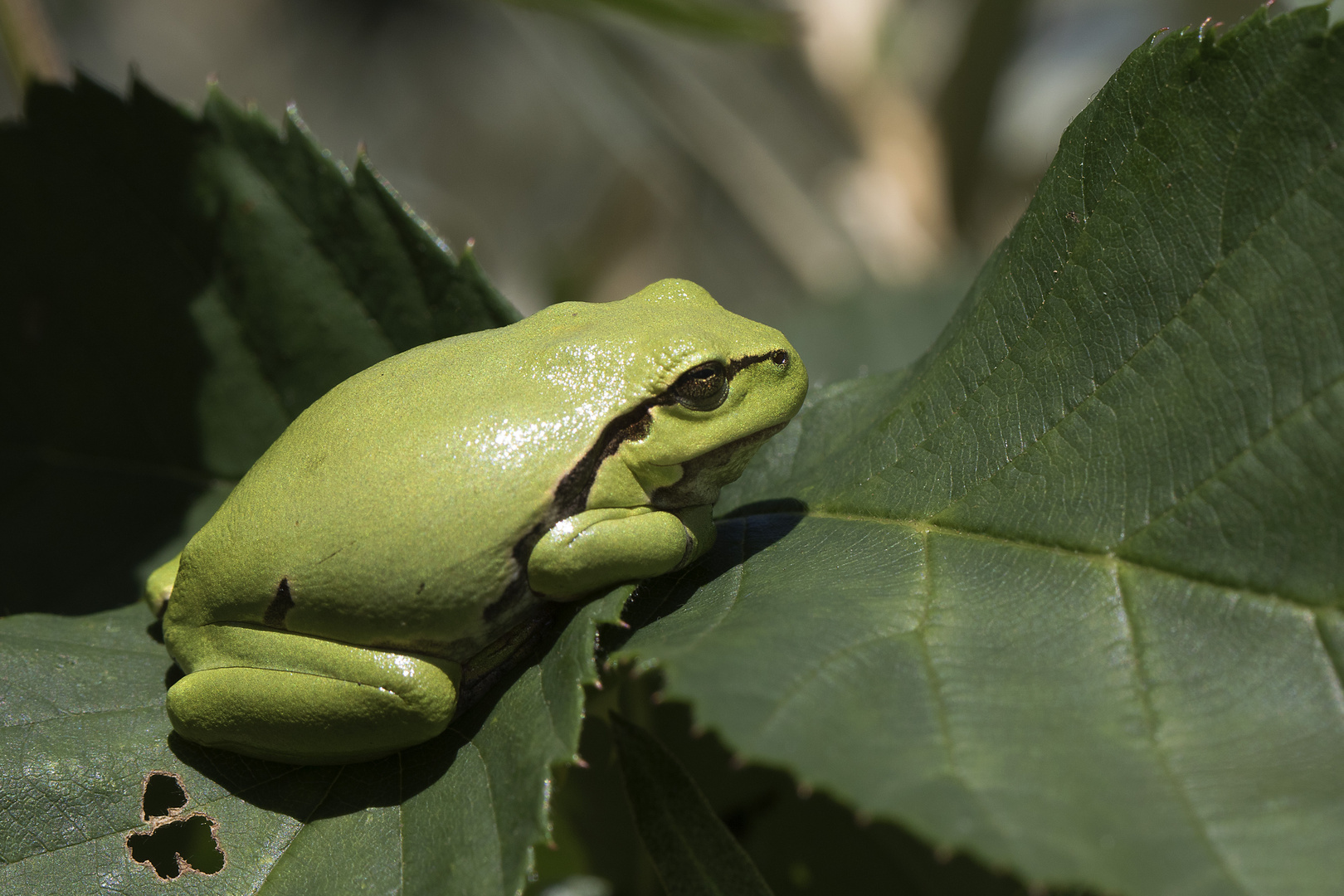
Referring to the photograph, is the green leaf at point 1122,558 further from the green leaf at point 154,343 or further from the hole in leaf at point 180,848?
the hole in leaf at point 180,848

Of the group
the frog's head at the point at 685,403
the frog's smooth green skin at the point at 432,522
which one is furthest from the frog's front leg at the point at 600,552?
the frog's head at the point at 685,403

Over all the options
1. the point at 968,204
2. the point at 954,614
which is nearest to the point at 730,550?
the point at 954,614

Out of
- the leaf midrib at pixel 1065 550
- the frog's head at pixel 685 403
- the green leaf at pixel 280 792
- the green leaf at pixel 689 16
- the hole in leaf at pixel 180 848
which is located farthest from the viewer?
the green leaf at pixel 689 16

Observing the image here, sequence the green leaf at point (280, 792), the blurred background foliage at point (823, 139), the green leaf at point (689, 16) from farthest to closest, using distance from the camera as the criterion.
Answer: the blurred background foliage at point (823, 139)
the green leaf at point (689, 16)
the green leaf at point (280, 792)

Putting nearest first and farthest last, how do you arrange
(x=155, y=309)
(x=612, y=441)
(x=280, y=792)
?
(x=280, y=792)
(x=612, y=441)
(x=155, y=309)

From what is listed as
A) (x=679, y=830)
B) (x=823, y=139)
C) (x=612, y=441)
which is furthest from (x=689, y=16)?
(x=823, y=139)

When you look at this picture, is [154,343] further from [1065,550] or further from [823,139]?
[823,139]
